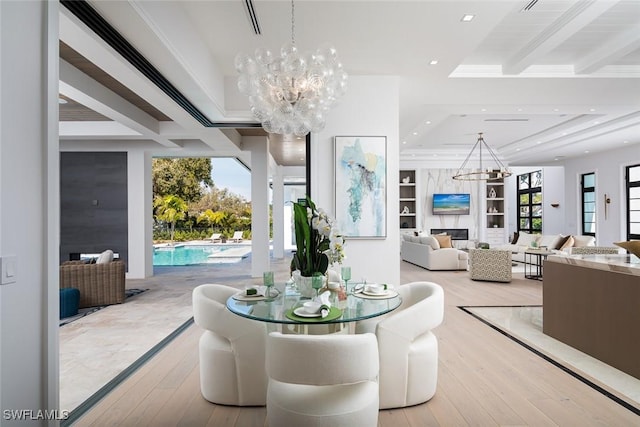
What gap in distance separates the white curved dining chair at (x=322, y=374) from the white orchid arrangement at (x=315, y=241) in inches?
29.3

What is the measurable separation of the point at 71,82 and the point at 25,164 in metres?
2.98

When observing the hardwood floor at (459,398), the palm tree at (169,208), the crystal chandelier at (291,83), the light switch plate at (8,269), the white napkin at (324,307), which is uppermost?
the crystal chandelier at (291,83)

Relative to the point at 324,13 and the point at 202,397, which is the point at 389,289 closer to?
the point at 202,397

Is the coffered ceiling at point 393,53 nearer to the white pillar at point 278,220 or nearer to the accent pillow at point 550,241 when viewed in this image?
the accent pillow at point 550,241

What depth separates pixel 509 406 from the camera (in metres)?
2.45

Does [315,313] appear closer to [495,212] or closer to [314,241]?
[314,241]

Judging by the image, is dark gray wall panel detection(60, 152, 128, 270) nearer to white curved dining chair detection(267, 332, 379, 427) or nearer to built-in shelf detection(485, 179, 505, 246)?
white curved dining chair detection(267, 332, 379, 427)

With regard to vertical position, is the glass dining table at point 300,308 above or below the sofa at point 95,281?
above

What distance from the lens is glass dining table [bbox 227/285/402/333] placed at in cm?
202

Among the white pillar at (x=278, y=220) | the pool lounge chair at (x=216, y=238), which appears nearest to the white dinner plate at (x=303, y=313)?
the white pillar at (x=278, y=220)

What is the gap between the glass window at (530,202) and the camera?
14.0 m

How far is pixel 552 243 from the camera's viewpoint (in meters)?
8.39

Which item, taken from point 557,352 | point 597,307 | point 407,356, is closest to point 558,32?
point 597,307

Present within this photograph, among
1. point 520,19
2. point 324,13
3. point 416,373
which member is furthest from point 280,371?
point 520,19
